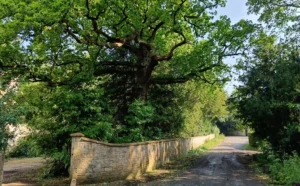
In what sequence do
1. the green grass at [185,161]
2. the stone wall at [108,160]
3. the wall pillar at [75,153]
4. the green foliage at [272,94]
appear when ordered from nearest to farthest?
the wall pillar at [75,153]
the stone wall at [108,160]
the green foliage at [272,94]
the green grass at [185,161]

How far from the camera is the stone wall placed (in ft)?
31.2

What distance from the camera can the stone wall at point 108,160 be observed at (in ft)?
31.2

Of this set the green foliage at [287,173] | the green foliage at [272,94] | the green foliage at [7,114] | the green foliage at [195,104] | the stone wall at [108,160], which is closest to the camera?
the green foliage at [7,114]

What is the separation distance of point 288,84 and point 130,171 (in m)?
9.11

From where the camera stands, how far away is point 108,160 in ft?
34.9

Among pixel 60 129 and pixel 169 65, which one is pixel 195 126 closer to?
pixel 169 65

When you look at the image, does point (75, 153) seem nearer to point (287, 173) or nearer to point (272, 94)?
point (287, 173)

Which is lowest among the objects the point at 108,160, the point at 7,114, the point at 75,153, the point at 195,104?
the point at 108,160

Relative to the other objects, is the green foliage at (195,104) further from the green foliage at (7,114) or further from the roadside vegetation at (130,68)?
the green foliage at (7,114)

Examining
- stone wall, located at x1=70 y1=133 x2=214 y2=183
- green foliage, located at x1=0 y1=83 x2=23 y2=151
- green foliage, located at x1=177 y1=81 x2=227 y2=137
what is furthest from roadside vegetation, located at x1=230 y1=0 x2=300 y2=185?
green foliage, located at x1=0 y1=83 x2=23 y2=151

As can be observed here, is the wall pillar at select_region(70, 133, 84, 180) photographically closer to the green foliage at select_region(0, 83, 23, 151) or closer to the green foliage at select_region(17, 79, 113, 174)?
the green foliage at select_region(17, 79, 113, 174)

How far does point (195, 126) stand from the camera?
29.3 metres

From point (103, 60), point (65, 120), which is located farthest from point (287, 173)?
point (103, 60)

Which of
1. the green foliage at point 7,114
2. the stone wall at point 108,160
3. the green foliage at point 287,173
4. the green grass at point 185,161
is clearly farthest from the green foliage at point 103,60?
the green foliage at point 287,173
